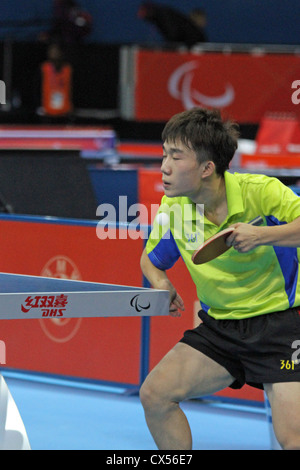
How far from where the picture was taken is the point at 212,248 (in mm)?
3086

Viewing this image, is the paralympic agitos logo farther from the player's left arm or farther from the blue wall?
the blue wall

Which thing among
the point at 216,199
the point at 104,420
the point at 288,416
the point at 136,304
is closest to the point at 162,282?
the point at 216,199

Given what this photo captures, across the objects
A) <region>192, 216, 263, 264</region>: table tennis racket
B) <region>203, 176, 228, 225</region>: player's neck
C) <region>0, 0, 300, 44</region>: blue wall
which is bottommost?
<region>192, 216, 263, 264</region>: table tennis racket

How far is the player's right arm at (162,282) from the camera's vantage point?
3.31 meters

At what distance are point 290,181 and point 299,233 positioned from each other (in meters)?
4.84

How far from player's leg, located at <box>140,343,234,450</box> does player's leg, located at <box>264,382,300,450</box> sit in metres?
0.28

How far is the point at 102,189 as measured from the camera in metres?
7.82

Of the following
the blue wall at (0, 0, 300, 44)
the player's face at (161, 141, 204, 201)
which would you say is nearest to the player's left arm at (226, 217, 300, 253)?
the player's face at (161, 141, 204, 201)

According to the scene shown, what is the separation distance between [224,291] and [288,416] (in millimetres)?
515

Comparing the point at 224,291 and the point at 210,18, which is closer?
the point at 224,291

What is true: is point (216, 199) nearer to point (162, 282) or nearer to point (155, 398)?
point (162, 282)

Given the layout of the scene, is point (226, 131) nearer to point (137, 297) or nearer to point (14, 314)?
point (137, 297)

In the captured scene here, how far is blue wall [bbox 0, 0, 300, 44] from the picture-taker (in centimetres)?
1565
